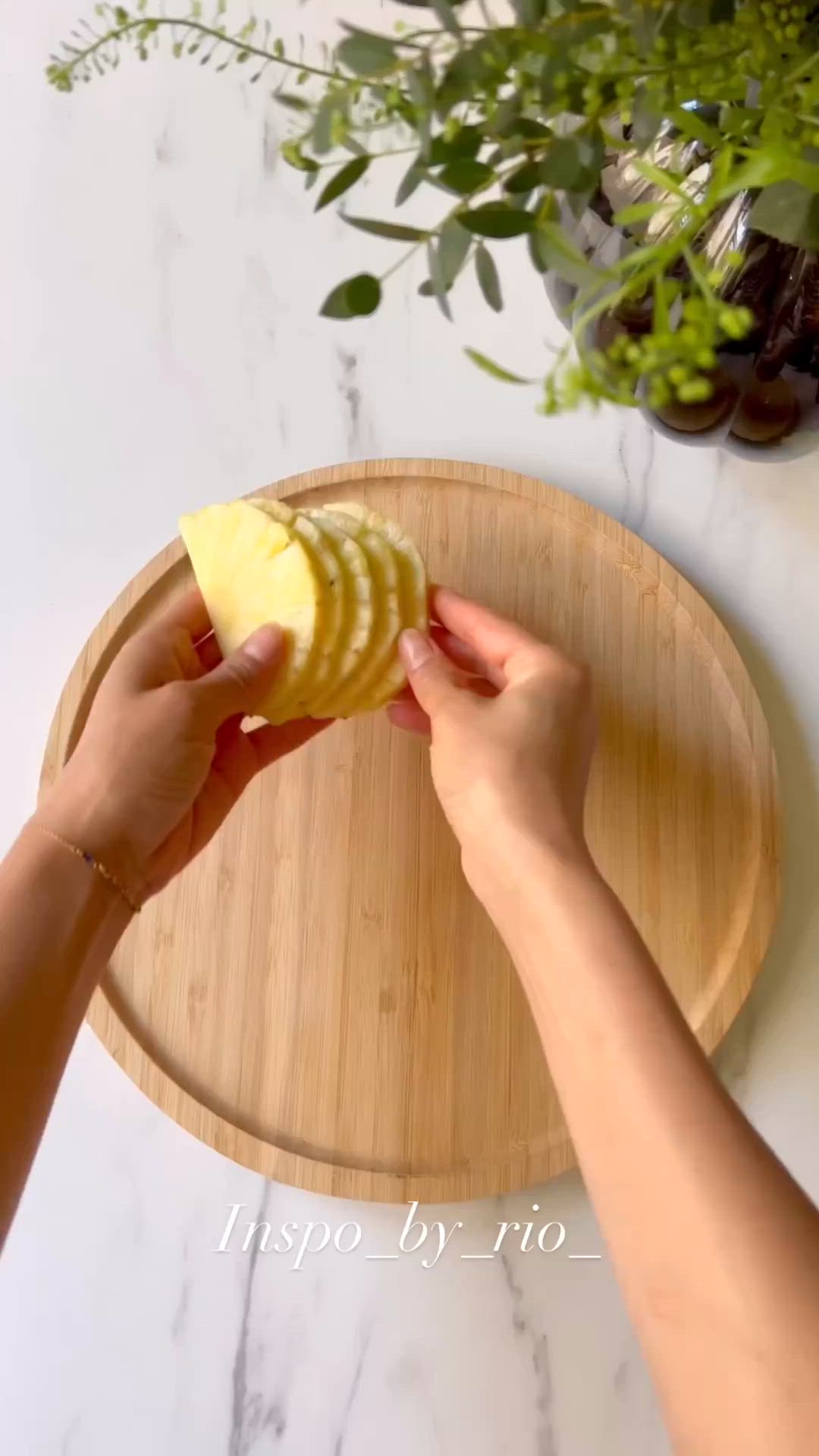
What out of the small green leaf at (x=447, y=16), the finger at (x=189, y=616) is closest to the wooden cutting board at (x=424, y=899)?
the finger at (x=189, y=616)

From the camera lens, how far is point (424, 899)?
Answer: 99 cm

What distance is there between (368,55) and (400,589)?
47 cm

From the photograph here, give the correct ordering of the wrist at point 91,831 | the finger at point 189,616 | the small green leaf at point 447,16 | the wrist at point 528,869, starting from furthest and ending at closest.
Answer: the finger at point 189,616
the wrist at point 91,831
the wrist at point 528,869
the small green leaf at point 447,16

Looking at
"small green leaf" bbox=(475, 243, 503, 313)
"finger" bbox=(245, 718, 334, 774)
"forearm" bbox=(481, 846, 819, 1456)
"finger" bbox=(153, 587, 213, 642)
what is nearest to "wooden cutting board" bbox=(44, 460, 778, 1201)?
"finger" bbox=(245, 718, 334, 774)

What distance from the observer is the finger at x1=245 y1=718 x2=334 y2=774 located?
3.22 ft

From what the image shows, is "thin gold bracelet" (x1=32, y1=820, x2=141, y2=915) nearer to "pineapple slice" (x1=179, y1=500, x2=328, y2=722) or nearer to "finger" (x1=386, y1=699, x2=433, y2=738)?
"pineapple slice" (x1=179, y1=500, x2=328, y2=722)

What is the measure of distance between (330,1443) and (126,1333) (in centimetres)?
20

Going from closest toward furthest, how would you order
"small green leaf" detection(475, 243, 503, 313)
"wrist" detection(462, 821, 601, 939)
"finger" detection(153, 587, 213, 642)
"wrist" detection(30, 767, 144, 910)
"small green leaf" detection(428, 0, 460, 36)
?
"small green leaf" detection(428, 0, 460, 36) → "small green leaf" detection(475, 243, 503, 313) → "wrist" detection(462, 821, 601, 939) → "wrist" detection(30, 767, 144, 910) → "finger" detection(153, 587, 213, 642)

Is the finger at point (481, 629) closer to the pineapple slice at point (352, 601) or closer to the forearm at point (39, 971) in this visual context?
the pineapple slice at point (352, 601)

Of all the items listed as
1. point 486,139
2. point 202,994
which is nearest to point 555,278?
point 486,139

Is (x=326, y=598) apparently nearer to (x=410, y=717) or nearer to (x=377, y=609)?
(x=377, y=609)

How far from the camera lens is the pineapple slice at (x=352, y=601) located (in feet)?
2.75

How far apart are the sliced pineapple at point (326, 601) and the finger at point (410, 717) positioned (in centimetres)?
11

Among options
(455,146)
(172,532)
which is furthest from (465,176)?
(172,532)
